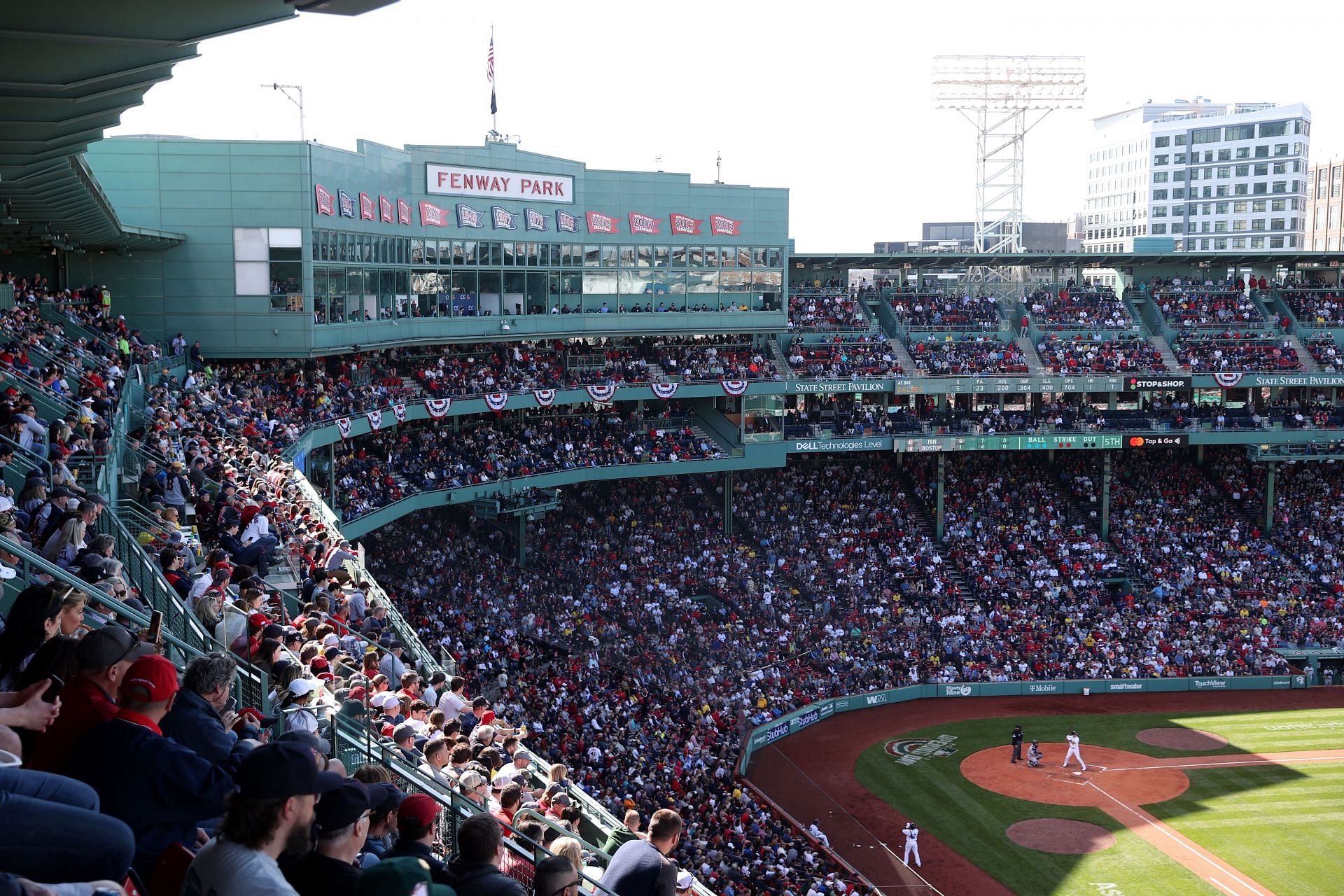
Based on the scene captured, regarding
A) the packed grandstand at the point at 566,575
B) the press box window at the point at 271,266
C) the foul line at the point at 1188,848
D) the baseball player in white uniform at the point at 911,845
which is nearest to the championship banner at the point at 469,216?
the packed grandstand at the point at 566,575

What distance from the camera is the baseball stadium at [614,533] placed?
6.70 meters

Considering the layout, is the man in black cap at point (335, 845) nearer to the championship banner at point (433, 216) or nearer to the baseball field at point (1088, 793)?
the baseball field at point (1088, 793)

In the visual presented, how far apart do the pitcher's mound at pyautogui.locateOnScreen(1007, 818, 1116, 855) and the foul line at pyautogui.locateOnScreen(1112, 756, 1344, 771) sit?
13.4 feet

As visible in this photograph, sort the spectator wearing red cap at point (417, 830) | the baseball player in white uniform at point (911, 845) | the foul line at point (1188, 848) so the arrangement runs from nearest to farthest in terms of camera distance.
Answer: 1. the spectator wearing red cap at point (417, 830)
2. the foul line at point (1188, 848)
3. the baseball player in white uniform at point (911, 845)

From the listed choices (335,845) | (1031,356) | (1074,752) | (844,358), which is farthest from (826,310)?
(335,845)

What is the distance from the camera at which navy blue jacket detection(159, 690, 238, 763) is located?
532cm

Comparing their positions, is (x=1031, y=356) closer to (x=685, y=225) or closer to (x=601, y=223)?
(x=685, y=225)

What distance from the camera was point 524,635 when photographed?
32.3 m

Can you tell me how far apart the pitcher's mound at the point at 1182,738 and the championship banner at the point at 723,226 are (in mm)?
21810

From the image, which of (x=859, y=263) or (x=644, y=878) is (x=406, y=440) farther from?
(x=644, y=878)

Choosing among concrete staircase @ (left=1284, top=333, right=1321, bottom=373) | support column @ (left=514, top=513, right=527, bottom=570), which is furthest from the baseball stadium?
concrete staircase @ (left=1284, top=333, right=1321, bottom=373)

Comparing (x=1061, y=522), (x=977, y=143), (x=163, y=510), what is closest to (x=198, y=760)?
(x=163, y=510)

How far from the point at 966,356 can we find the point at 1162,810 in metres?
22.0

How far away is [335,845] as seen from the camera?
4.64 m
